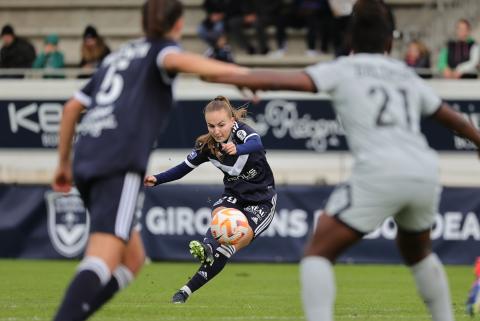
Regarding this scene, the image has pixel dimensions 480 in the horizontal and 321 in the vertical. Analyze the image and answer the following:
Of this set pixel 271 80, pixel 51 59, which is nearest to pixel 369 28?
pixel 271 80

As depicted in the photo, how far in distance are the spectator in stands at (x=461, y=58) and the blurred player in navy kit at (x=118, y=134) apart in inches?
569

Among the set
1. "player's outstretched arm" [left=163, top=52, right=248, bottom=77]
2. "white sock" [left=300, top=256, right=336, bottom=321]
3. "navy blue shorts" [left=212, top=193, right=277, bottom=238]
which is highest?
"player's outstretched arm" [left=163, top=52, right=248, bottom=77]

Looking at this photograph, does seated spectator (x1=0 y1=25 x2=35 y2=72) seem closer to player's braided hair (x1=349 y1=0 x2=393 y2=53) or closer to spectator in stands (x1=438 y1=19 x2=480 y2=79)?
spectator in stands (x1=438 y1=19 x2=480 y2=79)

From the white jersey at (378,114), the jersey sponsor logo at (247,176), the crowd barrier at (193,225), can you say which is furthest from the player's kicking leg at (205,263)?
the crowd barrier at (193,225)

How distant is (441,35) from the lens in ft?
78.2

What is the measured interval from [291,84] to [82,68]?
15983mm

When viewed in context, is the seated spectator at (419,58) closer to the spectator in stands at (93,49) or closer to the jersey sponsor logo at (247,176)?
the spectator in stands at (93,49)

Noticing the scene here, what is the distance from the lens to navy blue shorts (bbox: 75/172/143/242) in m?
6.55

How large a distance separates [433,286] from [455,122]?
39.4 inches

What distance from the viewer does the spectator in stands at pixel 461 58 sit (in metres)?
20.7

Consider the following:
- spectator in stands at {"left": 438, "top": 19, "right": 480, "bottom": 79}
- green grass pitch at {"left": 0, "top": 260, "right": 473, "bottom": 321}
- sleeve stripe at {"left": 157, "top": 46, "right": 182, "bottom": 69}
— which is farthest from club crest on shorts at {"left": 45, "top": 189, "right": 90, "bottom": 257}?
sleeve stripe at {"left": 157, "top": 46, "right": 182, "bottom": 69}

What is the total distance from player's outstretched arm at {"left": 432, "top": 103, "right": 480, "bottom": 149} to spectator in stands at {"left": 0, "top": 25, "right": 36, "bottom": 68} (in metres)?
16.7

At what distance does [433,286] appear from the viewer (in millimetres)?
7148

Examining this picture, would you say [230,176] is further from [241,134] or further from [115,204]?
[115,204]
